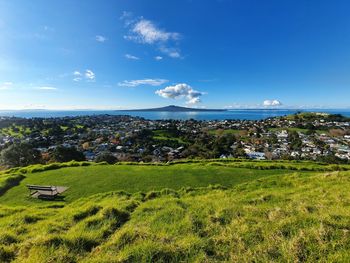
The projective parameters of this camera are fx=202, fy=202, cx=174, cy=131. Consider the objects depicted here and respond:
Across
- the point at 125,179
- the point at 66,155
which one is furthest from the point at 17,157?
the point at 125,179

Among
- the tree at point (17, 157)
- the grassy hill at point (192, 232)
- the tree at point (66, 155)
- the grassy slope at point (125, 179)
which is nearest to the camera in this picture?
the grassy hill at point (192, 232)

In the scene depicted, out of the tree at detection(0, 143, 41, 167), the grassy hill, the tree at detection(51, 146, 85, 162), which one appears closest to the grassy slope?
the grassy hill

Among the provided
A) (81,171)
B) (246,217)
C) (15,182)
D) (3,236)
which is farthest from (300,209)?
(15,182)

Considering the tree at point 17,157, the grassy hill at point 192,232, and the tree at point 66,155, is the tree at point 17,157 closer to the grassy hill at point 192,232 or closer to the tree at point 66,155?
the tree at point 66,155

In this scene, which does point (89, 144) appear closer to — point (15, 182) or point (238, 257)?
point (15, 182)

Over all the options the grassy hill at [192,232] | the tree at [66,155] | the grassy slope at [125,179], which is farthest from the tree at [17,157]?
the grassy hill at [192,232]

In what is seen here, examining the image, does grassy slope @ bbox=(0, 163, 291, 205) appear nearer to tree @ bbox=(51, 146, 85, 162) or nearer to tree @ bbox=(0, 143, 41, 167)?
tree @ bbox=(51, 146, 85, 162)
